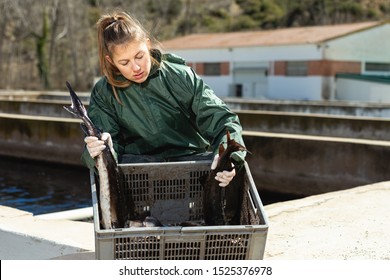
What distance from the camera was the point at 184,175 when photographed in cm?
388

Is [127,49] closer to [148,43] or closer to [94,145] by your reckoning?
[148,43]

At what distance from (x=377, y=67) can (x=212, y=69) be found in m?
10.6

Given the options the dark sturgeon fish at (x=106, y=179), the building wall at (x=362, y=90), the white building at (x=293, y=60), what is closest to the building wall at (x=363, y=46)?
the white building at (x=293, y=60)

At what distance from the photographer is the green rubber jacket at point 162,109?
380cm

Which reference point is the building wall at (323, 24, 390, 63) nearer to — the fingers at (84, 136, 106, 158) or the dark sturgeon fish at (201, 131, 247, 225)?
the dark sturgeon fish at (201, 131, 247, 225)

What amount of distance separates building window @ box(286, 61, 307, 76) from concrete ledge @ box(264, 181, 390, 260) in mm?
30928

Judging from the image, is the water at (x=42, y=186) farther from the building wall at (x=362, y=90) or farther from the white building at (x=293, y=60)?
the white building at (x=293, y=60)

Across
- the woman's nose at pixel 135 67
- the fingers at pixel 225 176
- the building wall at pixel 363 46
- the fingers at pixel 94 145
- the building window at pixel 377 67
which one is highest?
the woman's nose at pixel 135 67

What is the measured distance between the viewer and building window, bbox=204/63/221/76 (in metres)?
41.7

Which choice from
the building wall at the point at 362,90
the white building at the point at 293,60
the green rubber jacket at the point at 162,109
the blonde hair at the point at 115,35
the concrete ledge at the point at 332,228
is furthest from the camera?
the white building at the point at 293,60

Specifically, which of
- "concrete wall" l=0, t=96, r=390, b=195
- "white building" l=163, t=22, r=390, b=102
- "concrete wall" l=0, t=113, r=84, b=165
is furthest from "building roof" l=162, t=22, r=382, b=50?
"concrete wall" l=0, t=113, r=84, b=165

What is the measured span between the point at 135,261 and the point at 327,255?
181 centimetres

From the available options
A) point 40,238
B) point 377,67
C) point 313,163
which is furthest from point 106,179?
point 377,67

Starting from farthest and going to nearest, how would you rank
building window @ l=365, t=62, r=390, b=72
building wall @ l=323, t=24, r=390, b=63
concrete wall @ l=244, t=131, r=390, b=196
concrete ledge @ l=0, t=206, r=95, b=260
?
building window @ l=365, t=62, r=390, b=72, building wall @ l=323, t=24, r=390, b=63, concrete wall @ l=244, t=131, r=390, b=196, concrete ledge @ l=0, t=206, r=95, b=260
